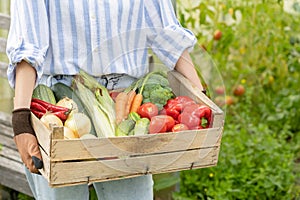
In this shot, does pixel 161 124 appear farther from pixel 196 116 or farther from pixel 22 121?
pixel 22 121

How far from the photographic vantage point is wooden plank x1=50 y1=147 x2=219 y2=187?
1.83 metres

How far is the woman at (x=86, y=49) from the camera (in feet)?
6.36

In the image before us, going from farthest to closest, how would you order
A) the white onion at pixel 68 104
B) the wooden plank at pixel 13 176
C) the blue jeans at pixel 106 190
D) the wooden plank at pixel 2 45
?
the wooden plank at pixel 2 45 < the wooden plank at pixel 13 176 < the blue jeans at pixel 106 190 < the white onion at pixel 68 104

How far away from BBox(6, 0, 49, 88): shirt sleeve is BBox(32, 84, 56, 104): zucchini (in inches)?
2.6

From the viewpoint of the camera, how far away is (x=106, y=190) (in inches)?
85.6

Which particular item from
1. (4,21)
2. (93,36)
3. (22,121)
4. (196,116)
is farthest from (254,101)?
(22,121)

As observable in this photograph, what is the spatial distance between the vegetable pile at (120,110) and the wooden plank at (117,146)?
0.06 feet

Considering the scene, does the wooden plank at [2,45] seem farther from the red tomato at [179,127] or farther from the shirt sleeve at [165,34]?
the red tomato at [179,127]

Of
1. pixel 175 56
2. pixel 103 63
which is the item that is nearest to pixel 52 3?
pixel 103 63

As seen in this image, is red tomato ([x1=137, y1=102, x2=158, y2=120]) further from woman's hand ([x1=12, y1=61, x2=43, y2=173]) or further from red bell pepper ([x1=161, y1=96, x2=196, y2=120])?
woman's hand ([x1=12, y1=61, x2=43, y2=173])

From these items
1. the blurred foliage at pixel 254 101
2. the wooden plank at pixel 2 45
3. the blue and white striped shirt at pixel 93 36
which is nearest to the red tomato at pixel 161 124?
the blue and white striped shirt at pixel 93 36

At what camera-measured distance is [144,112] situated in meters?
1.81

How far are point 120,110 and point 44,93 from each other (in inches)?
11.2

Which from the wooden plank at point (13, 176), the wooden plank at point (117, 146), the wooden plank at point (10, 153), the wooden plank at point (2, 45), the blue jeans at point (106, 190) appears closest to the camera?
the wooden plank at point (117, 146)
